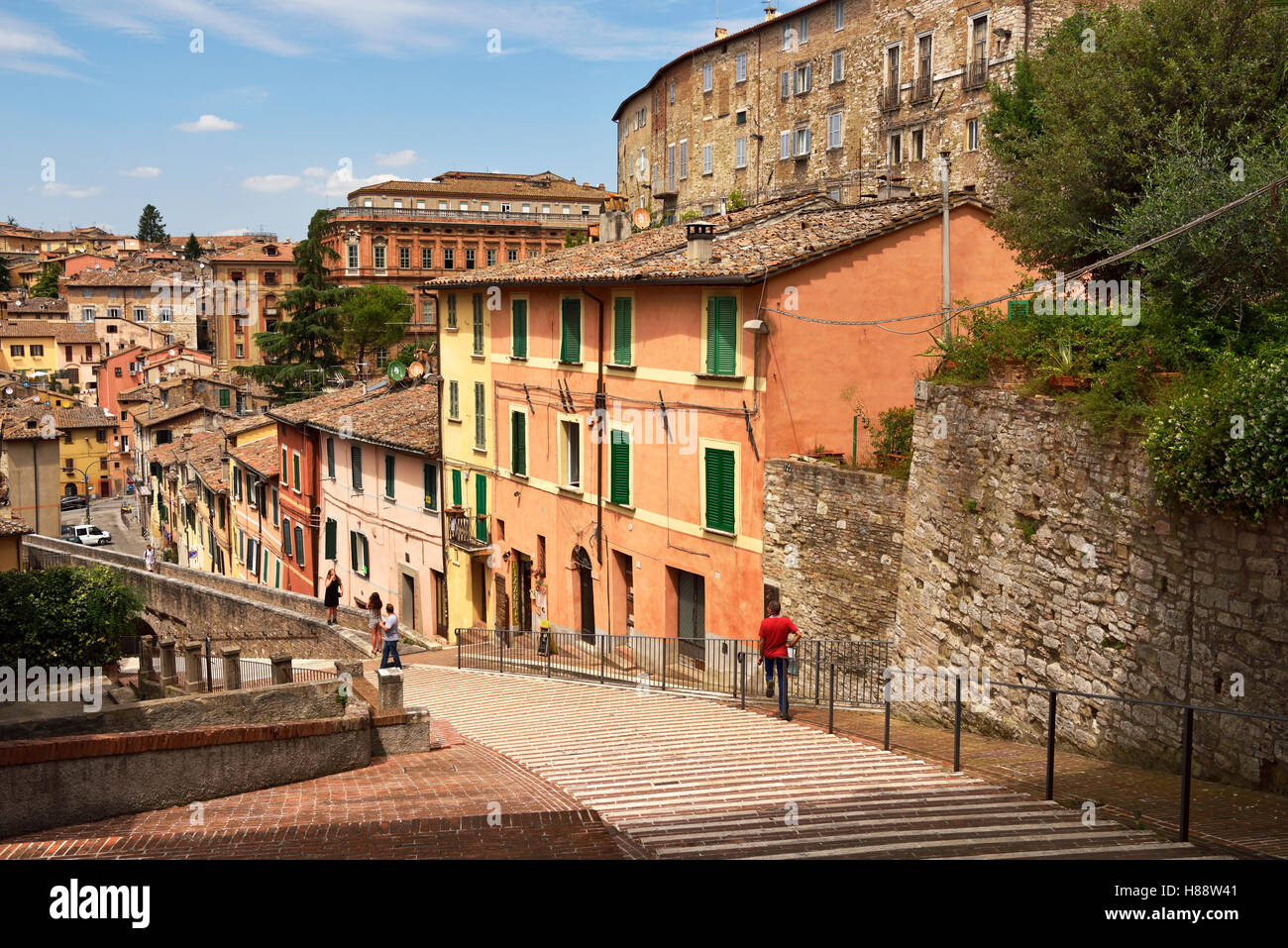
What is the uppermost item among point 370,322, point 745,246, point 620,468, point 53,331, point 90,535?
point 53,331

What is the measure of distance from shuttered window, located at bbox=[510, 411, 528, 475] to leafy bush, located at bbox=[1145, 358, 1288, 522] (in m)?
19.0

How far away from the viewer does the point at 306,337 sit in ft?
220

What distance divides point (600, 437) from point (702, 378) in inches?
158

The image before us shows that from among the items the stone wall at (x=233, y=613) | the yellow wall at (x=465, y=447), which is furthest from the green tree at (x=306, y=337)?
the yellow wall at (x=465, y=447)

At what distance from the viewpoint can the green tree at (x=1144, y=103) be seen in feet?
50.4

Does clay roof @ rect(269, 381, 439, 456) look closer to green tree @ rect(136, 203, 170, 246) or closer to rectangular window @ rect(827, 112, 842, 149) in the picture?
rectangular window @ rect(827, 112, 842, 149)

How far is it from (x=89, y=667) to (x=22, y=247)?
168903 millimetres

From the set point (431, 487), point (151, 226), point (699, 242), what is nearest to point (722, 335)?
point (699, 242)

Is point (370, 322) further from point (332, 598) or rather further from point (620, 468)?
point (620, 468)

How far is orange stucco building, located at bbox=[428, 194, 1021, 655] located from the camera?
19.6m

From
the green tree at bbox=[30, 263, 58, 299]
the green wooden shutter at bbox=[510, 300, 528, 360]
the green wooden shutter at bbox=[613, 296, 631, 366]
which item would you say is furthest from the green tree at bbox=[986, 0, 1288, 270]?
the green tree at bbox=[30, 263, 58, 299]

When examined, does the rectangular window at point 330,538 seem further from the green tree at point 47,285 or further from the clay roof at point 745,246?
the green tree at point 47,285

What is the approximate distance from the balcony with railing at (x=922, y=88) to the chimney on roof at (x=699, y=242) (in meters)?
29.9
